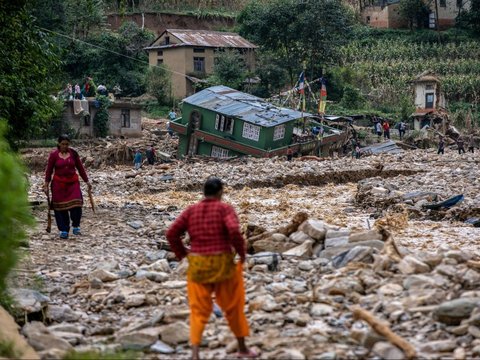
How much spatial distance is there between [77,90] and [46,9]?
806cm

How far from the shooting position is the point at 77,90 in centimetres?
3691

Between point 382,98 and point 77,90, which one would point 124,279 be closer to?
point 77,90

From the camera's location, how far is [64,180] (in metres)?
11.0

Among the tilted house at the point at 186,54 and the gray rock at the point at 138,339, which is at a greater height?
the tilted house at the point at 186,54

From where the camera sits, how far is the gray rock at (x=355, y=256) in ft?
25.9

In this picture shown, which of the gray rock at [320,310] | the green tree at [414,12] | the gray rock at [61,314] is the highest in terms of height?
the green tree at [414,12]

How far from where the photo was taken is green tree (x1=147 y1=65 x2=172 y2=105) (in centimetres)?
4481

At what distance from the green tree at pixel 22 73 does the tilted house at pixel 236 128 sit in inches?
711

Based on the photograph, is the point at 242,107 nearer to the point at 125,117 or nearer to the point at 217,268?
the point at 125,117

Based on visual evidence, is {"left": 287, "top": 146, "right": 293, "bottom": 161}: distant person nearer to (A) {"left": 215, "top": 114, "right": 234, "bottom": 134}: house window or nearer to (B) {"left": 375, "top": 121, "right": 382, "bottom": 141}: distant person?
(A) {"left": 215, "top": 114, "right": 234, "bottom": 134}: house window

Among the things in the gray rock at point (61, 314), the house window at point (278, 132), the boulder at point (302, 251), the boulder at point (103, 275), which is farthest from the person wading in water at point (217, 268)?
the house window at point (278, 132)

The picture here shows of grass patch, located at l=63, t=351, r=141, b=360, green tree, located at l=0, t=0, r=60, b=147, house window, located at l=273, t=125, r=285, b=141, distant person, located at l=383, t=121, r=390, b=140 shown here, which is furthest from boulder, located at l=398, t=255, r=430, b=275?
distant person, located at l=383, t=121, r=390, b=140

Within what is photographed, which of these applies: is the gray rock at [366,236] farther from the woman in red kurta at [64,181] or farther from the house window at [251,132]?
the house window at [251,132]

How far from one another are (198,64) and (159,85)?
3.89m
